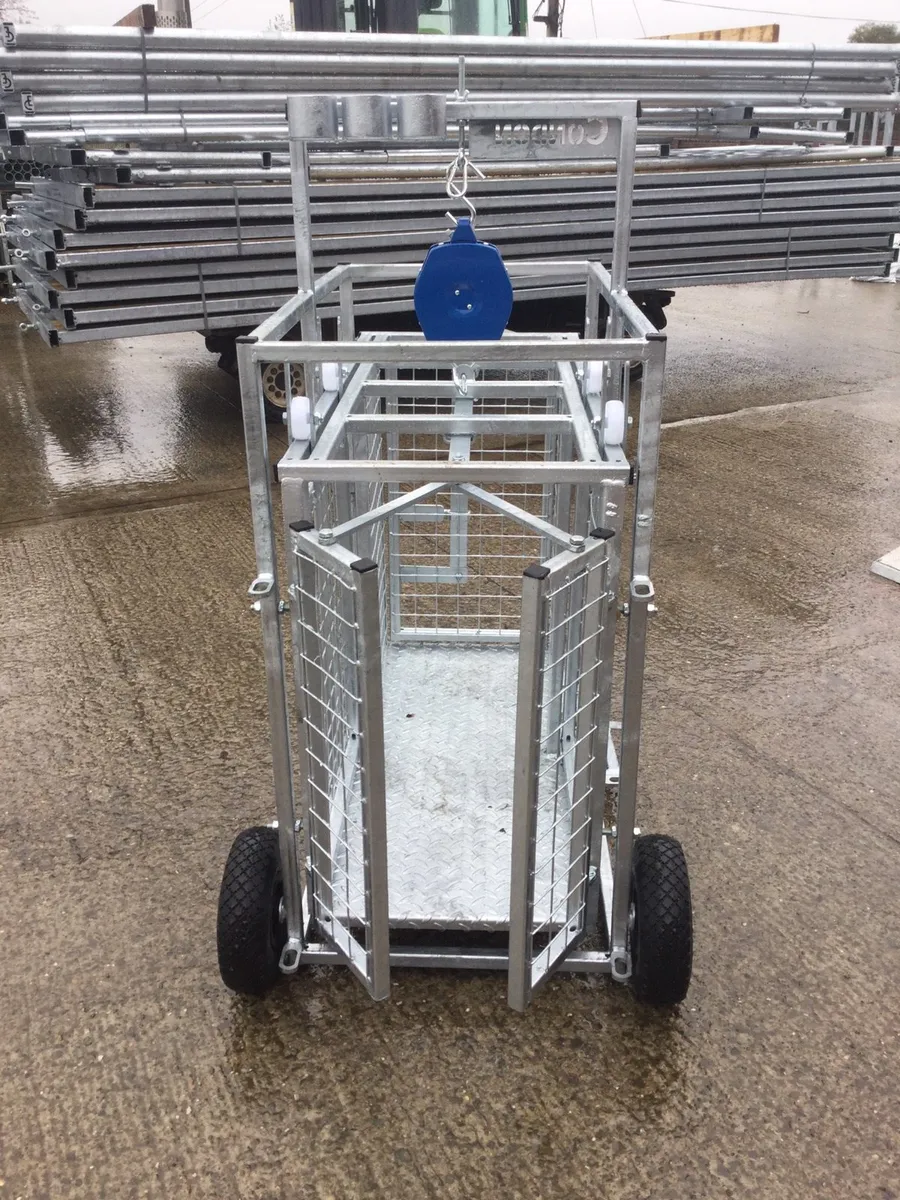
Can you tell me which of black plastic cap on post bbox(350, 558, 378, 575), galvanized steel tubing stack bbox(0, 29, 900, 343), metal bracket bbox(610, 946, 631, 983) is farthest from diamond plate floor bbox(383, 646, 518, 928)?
galvanized steel tubing stack bbox(0, 29, 900, 343)

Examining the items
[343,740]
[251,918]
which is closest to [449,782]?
[343,740]

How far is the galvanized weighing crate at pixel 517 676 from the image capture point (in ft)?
6.76

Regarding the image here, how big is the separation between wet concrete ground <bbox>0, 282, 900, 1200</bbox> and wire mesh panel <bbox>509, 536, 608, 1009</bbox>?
284 mm

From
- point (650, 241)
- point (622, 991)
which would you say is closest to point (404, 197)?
point (650, 241)

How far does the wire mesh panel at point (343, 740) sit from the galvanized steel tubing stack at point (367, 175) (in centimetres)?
289

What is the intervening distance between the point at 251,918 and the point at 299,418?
3.99 ft

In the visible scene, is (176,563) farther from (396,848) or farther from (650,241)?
(650,241)

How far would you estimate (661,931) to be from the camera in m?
2.36

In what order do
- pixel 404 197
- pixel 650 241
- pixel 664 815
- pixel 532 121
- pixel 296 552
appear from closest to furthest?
pixel 296 552
pixel 532 121
pixel 664 815
pixel 404 197
pixel 650 241

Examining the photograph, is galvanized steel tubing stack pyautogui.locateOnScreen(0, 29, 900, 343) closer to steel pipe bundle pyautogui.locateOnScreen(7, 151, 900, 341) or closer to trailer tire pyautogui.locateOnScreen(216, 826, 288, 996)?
steel pipe bundle pyautogui.locateOnScreen(7, 151, 900, 341)

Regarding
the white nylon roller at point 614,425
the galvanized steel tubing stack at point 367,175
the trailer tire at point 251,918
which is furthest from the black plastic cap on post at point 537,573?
the galvanized steel tubing stack at point 367,175

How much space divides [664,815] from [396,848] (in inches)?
37.9

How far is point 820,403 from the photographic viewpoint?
791 centimetres

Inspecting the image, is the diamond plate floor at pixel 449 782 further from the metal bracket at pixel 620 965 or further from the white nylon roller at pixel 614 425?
the white nylon roller at pixel 614 425
